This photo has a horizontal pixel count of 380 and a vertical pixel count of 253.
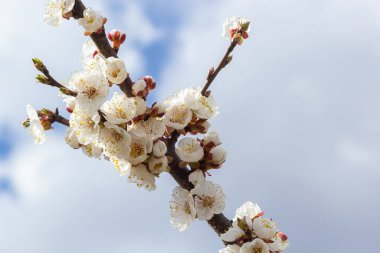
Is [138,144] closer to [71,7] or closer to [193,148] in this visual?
[193,148]

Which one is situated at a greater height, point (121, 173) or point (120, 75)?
point (120, 75)

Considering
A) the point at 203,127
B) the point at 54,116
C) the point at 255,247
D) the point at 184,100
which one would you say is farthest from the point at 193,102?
the point at 255,247

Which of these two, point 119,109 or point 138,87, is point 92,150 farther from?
point 138,87

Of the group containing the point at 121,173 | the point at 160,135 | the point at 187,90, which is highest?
the point at 187,90

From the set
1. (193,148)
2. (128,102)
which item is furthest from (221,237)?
(128,102)

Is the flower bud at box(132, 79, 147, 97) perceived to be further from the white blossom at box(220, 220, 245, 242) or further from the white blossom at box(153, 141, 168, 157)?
the white blossom at box(220, 220, 245, 242)

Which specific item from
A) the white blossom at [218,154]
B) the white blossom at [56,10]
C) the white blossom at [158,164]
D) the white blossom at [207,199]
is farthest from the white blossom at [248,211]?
the white blossom at [56,10]

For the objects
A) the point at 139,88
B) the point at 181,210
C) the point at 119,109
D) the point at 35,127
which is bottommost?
the point at 35,127

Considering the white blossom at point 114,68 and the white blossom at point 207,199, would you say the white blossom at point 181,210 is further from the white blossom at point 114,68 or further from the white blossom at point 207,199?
the white blossom at point 114,68
